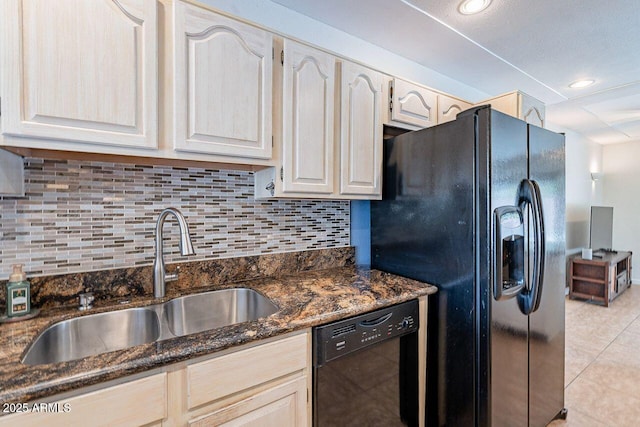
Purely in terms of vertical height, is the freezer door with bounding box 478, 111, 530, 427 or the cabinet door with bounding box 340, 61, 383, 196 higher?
the cabinet door with bounding box 340, 61, 383, 196

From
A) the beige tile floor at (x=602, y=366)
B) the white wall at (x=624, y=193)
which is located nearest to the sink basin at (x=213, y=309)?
the beige tile floor at (x=602, y=366)

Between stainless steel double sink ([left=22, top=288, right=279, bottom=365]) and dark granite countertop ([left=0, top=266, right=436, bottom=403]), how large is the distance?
32 mm

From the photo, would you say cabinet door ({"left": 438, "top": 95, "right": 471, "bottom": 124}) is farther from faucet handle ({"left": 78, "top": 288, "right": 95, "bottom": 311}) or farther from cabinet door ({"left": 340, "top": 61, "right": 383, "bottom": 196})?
faucet handle ({"left": 78, "top": 288, "right": 95, "bottom": 311})

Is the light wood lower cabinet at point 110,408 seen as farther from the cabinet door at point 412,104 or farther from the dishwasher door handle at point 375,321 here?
the cabinet door at point 412,104

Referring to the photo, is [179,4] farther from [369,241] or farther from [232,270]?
[369,241]

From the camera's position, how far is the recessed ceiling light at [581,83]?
2.66m

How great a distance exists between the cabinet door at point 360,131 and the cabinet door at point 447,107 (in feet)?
1.89

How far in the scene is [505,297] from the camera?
144cm

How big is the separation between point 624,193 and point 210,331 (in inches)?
272

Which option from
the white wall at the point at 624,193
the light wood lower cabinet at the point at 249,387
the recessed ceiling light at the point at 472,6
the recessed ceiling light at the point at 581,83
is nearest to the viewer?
the light wood lower cabinet at the point at 249,387

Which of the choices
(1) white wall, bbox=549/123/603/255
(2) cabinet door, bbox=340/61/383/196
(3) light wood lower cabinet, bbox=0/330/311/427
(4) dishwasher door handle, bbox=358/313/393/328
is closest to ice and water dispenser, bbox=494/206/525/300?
(4) dishwasher door handle, bbox=358/313/393/328

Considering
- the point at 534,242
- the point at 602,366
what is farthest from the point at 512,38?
the point at 602,366

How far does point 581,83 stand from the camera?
8.86 ft

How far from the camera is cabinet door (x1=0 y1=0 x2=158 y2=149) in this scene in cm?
92
